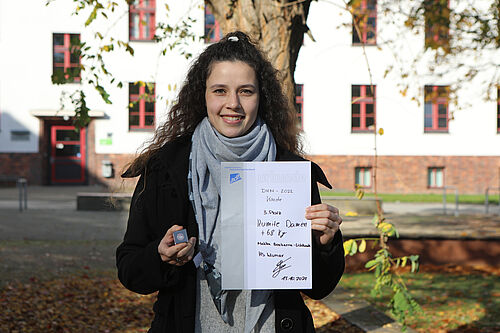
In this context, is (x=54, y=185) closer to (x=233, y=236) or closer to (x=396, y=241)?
(x=396, y=241)

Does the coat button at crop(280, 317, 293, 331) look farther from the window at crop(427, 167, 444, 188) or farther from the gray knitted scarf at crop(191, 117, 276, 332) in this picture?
the window at crop(427, 167, 444, 188)

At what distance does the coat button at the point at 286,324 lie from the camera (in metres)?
1.97

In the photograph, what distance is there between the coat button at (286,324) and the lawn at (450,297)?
3.89 m

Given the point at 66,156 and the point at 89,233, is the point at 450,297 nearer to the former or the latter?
the point at 89,233

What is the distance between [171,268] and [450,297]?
5.70 metres

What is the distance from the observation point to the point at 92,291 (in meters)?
6.91

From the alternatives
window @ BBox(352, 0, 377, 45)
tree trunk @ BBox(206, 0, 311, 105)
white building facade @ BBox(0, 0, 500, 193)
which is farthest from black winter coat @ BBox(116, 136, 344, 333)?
white building facade @ BBox(0, 0, 500, 193)

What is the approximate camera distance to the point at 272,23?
473 cm

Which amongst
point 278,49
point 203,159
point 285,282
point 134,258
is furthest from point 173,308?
point 278,49

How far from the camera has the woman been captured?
6.43 ft

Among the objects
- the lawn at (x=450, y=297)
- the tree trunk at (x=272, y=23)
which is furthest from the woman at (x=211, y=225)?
the lawn at (x=450, y=297)

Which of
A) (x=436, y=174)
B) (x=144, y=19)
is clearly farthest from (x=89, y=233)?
(x=436, y=174)

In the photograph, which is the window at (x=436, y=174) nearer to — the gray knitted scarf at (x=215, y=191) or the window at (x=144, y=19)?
the window at (x=144, y=19)

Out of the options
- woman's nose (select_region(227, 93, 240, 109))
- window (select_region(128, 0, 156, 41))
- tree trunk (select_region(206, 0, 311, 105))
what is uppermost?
window (select_region(128, 0, 156, 41))
